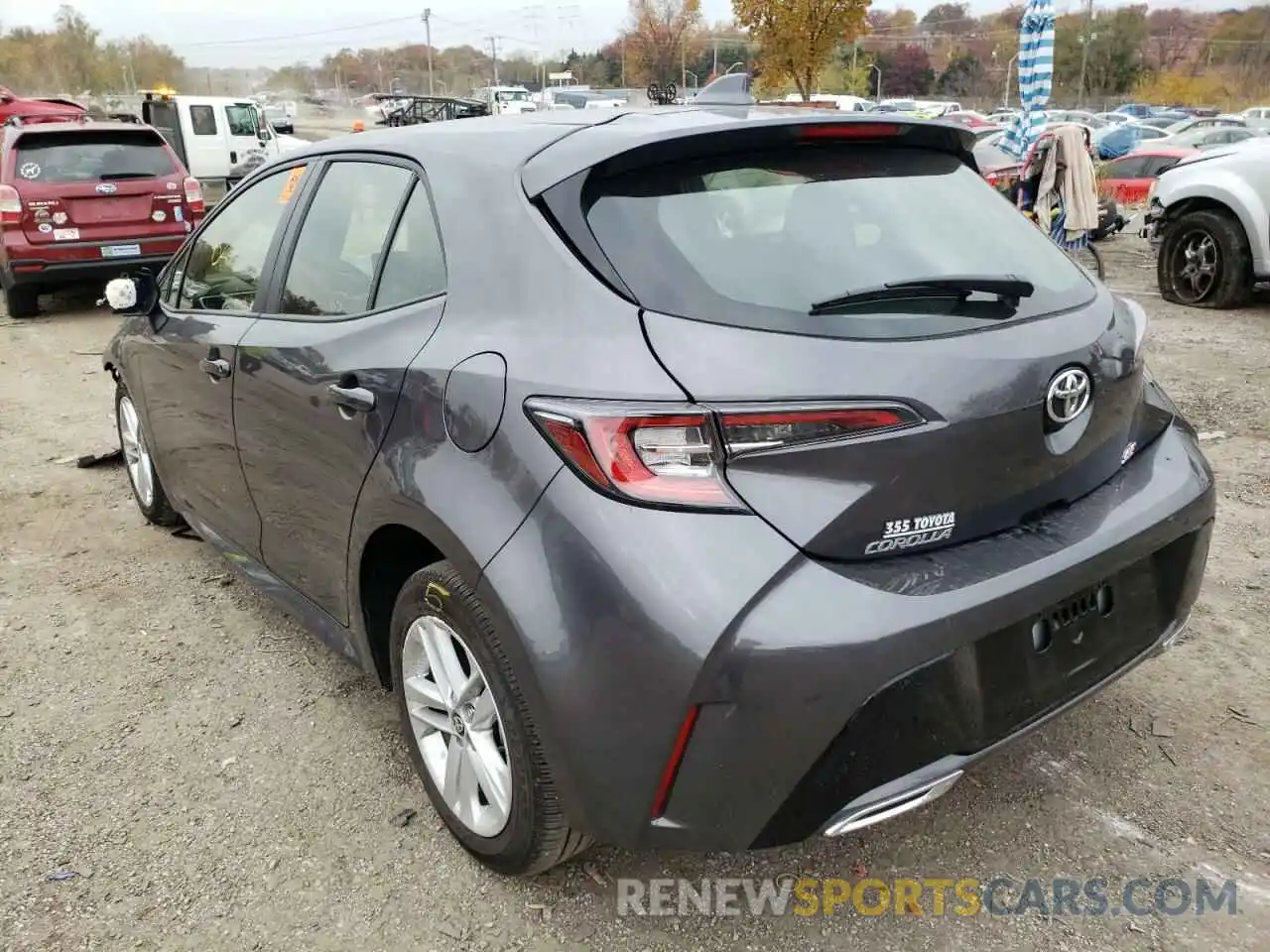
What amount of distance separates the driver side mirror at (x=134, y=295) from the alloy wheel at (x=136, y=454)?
589 mm

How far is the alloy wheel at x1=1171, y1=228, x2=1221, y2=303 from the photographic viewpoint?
28.2ft

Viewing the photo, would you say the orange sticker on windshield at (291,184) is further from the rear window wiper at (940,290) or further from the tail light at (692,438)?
the rear window wiper at (940,290)

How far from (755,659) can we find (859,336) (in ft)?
2.11

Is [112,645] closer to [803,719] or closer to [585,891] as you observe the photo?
[585,891]

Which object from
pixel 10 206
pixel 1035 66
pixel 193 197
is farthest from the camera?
pixel 1035 66

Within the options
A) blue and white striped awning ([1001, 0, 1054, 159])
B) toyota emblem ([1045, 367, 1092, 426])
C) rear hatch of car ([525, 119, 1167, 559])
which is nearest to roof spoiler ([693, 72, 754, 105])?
rear hatch of car ([525, 119, 1167, 559])

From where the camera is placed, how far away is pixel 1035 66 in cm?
1146

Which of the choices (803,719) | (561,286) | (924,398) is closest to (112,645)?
(561,286)

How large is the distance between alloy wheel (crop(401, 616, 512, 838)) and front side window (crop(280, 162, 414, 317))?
0.90 metres

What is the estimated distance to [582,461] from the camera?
1.86 m

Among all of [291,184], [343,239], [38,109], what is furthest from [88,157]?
[38,109]

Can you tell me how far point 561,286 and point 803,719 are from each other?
37.5 inches

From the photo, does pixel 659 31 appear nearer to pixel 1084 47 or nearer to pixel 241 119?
pixel 241 119

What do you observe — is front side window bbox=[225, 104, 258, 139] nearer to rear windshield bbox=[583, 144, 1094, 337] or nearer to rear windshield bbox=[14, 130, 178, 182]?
rear windshield bbox=[14, 130, 178, 182]
